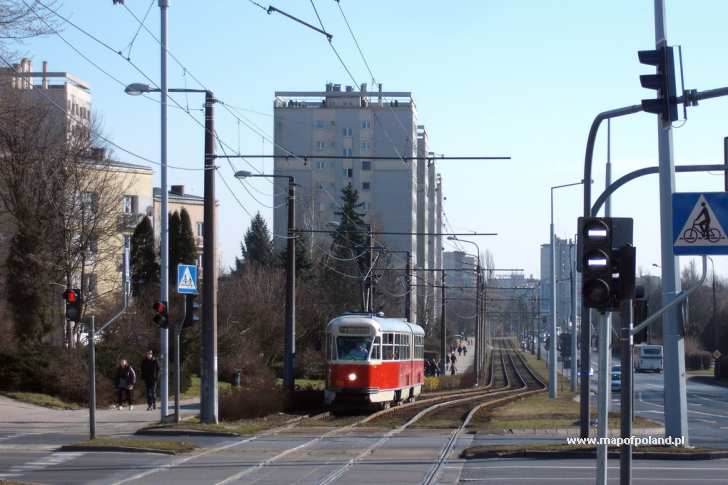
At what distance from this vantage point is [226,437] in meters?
24.5

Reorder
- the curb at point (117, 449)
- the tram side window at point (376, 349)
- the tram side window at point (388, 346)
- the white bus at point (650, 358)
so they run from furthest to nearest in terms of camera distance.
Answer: the white bus at point (650, 358)
the tram side window at point (388, 346)
the tram side window at point (376, 349)
the curb at point (117, 449)

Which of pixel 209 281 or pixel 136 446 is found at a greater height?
pixel 209 281

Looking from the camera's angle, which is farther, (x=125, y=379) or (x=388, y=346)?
(x=388, y=346)

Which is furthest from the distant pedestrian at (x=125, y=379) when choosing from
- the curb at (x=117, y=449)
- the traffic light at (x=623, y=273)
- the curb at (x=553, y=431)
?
the traffic light at (x=623, y=273)

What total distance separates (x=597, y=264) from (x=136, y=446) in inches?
464

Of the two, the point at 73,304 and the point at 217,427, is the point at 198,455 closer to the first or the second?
the point at 73,304

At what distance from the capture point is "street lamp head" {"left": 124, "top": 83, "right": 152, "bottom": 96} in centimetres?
2545

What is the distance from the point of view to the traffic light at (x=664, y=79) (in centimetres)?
1600

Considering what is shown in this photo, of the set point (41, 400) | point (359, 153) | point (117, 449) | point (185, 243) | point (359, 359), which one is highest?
point (359, 153)

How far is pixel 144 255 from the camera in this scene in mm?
55062

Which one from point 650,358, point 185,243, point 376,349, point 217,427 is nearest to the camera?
point 217,427

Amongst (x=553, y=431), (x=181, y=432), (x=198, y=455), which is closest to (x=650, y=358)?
(x=553, y=431)

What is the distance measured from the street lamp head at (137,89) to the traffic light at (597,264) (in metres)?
15.4

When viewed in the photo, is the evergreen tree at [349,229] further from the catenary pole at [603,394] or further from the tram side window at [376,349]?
the catenary pole at [603,394]
